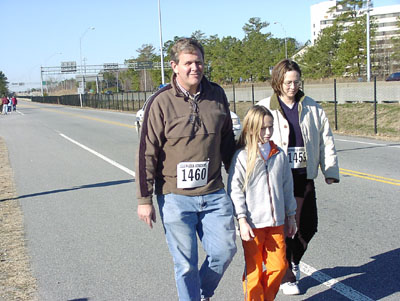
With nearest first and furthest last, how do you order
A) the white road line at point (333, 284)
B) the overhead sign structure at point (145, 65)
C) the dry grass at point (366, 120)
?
the white road line at point (333, 284) < the dry grass at point (366, 120) < the overhead sign structure at point (145, 65)

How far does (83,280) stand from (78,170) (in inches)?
282

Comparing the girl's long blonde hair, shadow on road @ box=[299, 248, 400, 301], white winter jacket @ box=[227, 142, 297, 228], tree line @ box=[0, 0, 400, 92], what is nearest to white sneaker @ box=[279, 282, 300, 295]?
shadow on road @ box=[299, 248, 400, 301]

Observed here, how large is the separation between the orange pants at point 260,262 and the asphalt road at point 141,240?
0.59 metres

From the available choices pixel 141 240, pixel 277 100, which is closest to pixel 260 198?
pixel 277 100

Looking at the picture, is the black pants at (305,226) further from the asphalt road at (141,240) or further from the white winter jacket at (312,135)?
the asphalt road at (141,240)

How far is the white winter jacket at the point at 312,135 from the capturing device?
4168 mm

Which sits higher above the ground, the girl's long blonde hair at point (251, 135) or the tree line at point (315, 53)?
the tree line at point (315, 53)

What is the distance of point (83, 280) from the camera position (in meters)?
4.71

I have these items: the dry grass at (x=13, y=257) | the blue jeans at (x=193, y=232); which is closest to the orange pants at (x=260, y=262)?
the blue jeans at (x=193, y=232)

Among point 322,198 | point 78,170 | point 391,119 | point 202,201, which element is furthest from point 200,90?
point 391,119

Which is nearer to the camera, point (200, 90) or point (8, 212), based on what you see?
point (200, 90)

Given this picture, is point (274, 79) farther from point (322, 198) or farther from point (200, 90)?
point (322, 198)

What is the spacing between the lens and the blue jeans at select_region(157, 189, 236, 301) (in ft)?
11.2

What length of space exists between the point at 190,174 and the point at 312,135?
4.34ft
